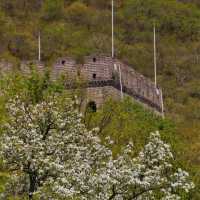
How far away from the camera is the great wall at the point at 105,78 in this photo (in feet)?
144

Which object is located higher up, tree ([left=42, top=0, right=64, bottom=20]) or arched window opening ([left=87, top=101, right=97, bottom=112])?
arched window opening ([left=87, top=101, right=97, bottom=112])

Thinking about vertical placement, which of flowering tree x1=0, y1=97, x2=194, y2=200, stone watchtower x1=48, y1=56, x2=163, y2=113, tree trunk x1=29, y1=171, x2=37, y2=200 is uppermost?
flowering tree x1=0, y1=97, x2=194, y2=200

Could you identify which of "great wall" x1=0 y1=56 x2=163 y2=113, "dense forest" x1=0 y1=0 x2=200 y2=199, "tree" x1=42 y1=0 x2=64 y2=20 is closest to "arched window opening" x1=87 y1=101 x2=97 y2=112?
"great wall" x1=0 y1=56 x2=163 y2=113

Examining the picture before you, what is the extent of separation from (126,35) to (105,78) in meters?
56.1

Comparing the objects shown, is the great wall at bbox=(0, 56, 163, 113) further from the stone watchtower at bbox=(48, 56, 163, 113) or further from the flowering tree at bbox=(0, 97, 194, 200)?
the flowering tree at bbox=(0, 97, 194, 200)

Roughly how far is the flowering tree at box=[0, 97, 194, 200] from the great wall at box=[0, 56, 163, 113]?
835 inches

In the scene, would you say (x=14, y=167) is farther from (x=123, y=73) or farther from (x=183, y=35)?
(x=183, y=35)

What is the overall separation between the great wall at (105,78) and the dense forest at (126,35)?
17.8 m

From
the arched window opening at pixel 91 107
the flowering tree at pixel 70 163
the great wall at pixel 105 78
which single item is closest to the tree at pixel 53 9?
the great wall at pixel 105 78

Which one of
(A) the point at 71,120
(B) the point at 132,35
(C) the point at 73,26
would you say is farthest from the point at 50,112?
(C) the point at 73,26

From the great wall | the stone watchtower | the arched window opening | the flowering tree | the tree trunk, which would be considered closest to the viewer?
the flowering tree

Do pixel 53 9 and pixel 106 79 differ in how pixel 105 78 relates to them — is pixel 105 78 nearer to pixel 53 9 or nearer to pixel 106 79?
pixel 106 79

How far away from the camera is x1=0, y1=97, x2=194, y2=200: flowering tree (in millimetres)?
18406

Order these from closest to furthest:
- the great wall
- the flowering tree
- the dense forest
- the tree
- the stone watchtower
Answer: the flowering tree < the great wall < the stone watchtower < the dense forest < the tree
